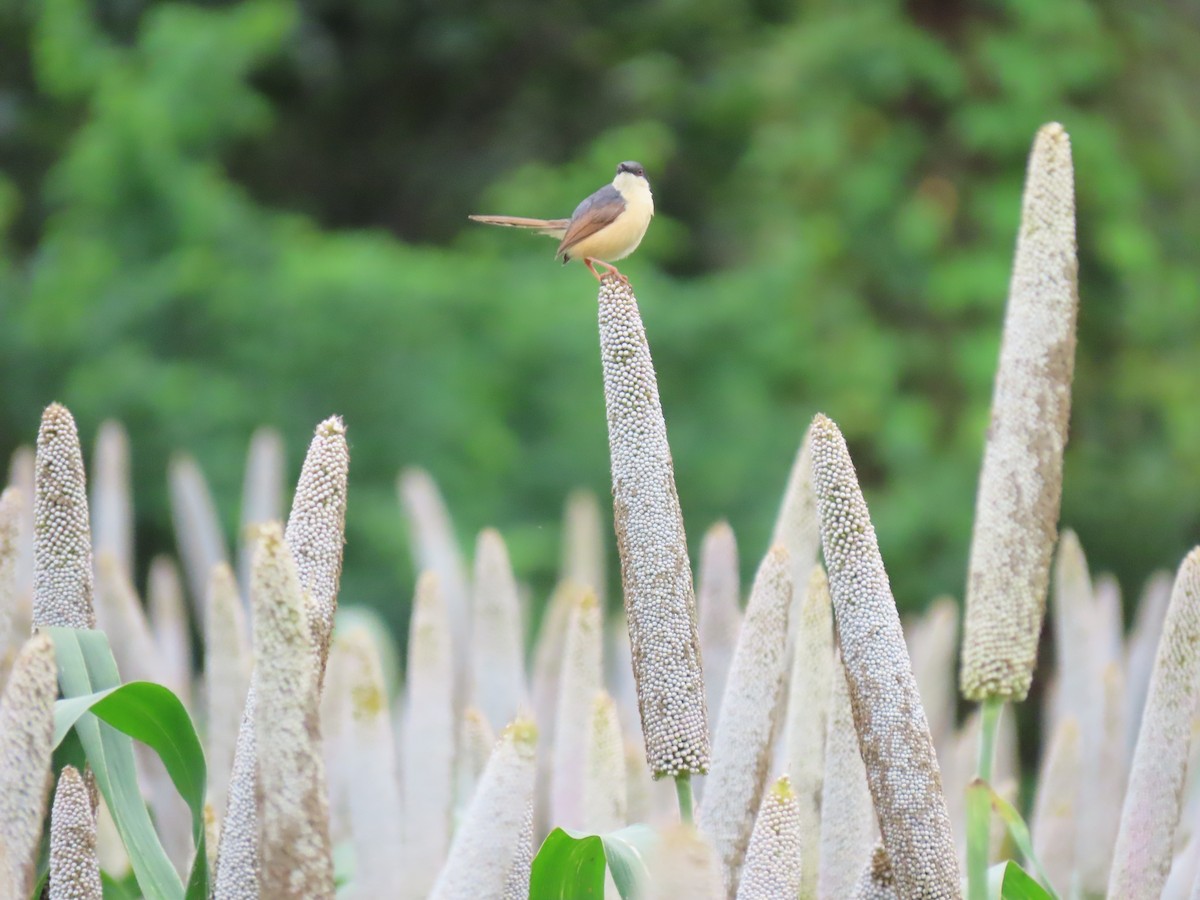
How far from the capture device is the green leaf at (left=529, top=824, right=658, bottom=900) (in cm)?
101

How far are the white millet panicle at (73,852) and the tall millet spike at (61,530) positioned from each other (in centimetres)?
14

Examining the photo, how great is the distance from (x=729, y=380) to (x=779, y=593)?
477 centimetres

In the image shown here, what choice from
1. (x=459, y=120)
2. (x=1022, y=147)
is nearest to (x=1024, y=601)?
(x=1022, y=147)

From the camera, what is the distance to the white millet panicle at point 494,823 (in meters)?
0.84

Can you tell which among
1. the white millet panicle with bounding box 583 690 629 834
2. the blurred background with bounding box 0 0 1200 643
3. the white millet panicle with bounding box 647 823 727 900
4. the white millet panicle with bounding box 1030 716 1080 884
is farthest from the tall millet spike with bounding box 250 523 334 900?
the blurred background with bounding box 0 0 1200 643

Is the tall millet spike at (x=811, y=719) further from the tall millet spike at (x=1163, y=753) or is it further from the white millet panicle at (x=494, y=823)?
the white millet panicle at (x=494, y=823)

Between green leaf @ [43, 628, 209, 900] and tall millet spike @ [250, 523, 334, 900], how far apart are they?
244 millimetres

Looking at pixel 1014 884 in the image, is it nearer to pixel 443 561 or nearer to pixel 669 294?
pixel 443 561

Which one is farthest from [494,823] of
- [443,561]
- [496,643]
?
[443,561]

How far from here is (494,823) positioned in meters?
0.84

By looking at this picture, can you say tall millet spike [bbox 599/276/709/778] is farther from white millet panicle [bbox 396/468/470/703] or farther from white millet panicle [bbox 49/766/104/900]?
white millet panicle [bbox 396/468/470/703]

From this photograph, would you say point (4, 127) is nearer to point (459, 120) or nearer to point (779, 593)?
point (459, 120)

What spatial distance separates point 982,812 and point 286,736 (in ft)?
1.81

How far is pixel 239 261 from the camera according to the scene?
551cm
